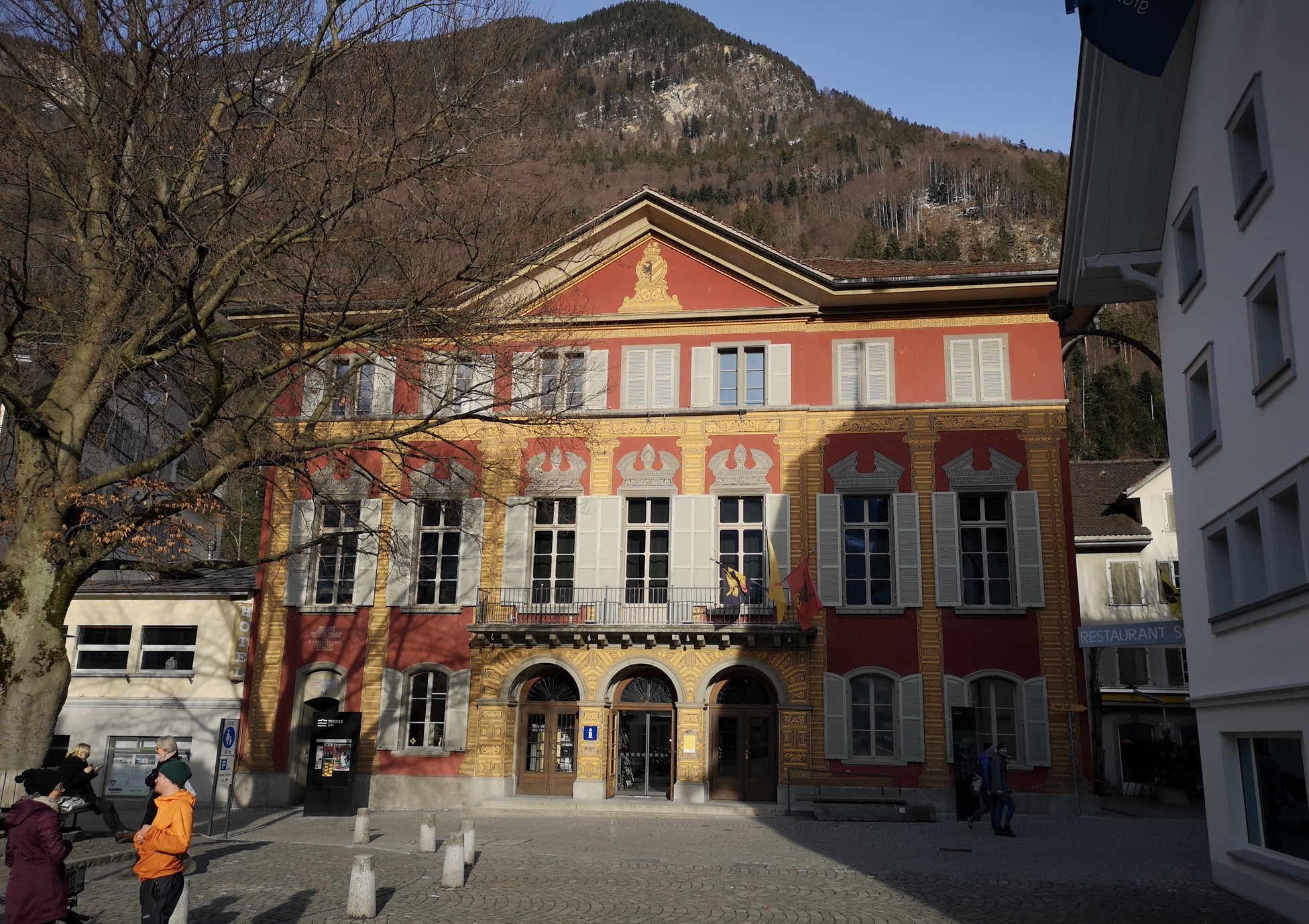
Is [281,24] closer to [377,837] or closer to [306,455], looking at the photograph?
[306,455]

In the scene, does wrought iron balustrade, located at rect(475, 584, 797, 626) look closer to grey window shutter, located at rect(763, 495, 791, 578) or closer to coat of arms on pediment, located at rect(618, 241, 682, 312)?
grey window shutter, located at rect(763, 495, 791, 578)

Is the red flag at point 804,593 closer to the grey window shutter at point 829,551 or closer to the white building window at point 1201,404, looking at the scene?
the grey window shutter at point 829,551

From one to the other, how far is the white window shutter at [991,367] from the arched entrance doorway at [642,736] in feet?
32.2

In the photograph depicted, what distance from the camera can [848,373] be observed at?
2538 centimetres

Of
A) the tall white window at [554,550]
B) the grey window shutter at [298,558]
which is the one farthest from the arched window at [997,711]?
the grey window shutter at [298,558]

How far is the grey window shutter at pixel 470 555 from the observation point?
83.6 ft

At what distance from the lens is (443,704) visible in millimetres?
25250

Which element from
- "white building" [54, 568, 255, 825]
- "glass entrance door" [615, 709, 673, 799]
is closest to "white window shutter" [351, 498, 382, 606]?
"white building" [54, 568, 255, 825]

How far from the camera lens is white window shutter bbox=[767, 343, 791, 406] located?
25.4m

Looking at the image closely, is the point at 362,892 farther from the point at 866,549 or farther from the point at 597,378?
the point at 597,378

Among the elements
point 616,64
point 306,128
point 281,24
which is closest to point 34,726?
point 306,128

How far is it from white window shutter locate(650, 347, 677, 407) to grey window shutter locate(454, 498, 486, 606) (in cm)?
485

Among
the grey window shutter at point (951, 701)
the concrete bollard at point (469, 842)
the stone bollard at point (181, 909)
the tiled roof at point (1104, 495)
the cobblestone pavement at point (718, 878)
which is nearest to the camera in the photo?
the stone bollard at point (181, 909)

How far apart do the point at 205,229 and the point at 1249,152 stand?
12153mm
